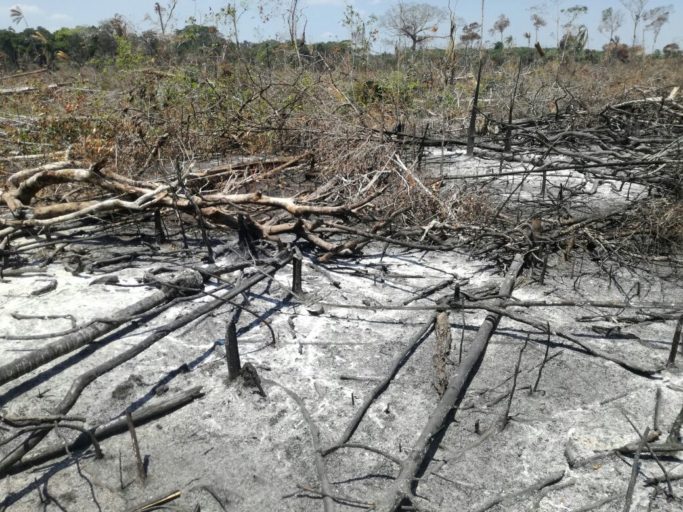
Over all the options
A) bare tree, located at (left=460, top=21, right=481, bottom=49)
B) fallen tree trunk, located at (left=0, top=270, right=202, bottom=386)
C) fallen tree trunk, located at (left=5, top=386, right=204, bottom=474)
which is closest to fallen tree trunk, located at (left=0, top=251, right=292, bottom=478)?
fallen tree trunk, located at (left=5, top=386, right=204, bottom=474)

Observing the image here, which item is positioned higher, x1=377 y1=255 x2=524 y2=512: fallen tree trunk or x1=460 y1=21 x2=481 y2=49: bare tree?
x1=460 y1=21 x2=481 y2=49: bare tree

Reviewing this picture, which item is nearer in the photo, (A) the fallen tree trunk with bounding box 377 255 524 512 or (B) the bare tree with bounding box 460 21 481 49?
(A) the fallen tree trunk with bounding box 377 255 524 512

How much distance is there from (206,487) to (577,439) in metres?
1.57

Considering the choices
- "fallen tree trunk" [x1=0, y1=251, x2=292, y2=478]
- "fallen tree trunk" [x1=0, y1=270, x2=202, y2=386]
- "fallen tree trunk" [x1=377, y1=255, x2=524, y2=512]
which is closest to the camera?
"fallen tree trunk" [x1=377, y1=255, x2=524, y2=512]

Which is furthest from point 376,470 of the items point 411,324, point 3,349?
point 3,349

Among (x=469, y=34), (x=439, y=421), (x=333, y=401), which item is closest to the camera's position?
(x=439, y=421)

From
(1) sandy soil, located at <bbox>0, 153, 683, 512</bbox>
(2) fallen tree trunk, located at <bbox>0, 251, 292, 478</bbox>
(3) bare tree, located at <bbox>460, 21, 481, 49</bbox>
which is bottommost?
(1) sandy soil, located at <bbox>0, 153, 683, 512</bbox>

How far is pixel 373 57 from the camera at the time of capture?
33.9 ft

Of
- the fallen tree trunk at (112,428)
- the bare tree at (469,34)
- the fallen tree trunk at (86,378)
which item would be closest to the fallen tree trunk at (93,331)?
the fallen tree trunk at (86,378)

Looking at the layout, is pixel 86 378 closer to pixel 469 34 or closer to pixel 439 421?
pixel 439 421

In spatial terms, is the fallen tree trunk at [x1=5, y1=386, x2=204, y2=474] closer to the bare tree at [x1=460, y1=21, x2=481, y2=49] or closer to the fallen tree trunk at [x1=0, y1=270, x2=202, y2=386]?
the fallen tree trunk at [x1=0, y1=270, x2=202, y2=386]

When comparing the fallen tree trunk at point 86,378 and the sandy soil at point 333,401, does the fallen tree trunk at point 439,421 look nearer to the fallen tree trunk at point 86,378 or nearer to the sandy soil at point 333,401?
the sandy soil at point 333,401

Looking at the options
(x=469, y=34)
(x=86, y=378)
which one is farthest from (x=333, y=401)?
(x=469, y=34)

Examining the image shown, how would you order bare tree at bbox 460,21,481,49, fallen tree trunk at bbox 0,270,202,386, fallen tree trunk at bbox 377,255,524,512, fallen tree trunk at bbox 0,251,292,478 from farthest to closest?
bare tree at bbox 460,21,481,49, fallen tree trunk at bbox 0,270,202,386, fallen tree trunk at bbox 0,251,292,478, fallen tree trunk at bbox 377,255,524,512
